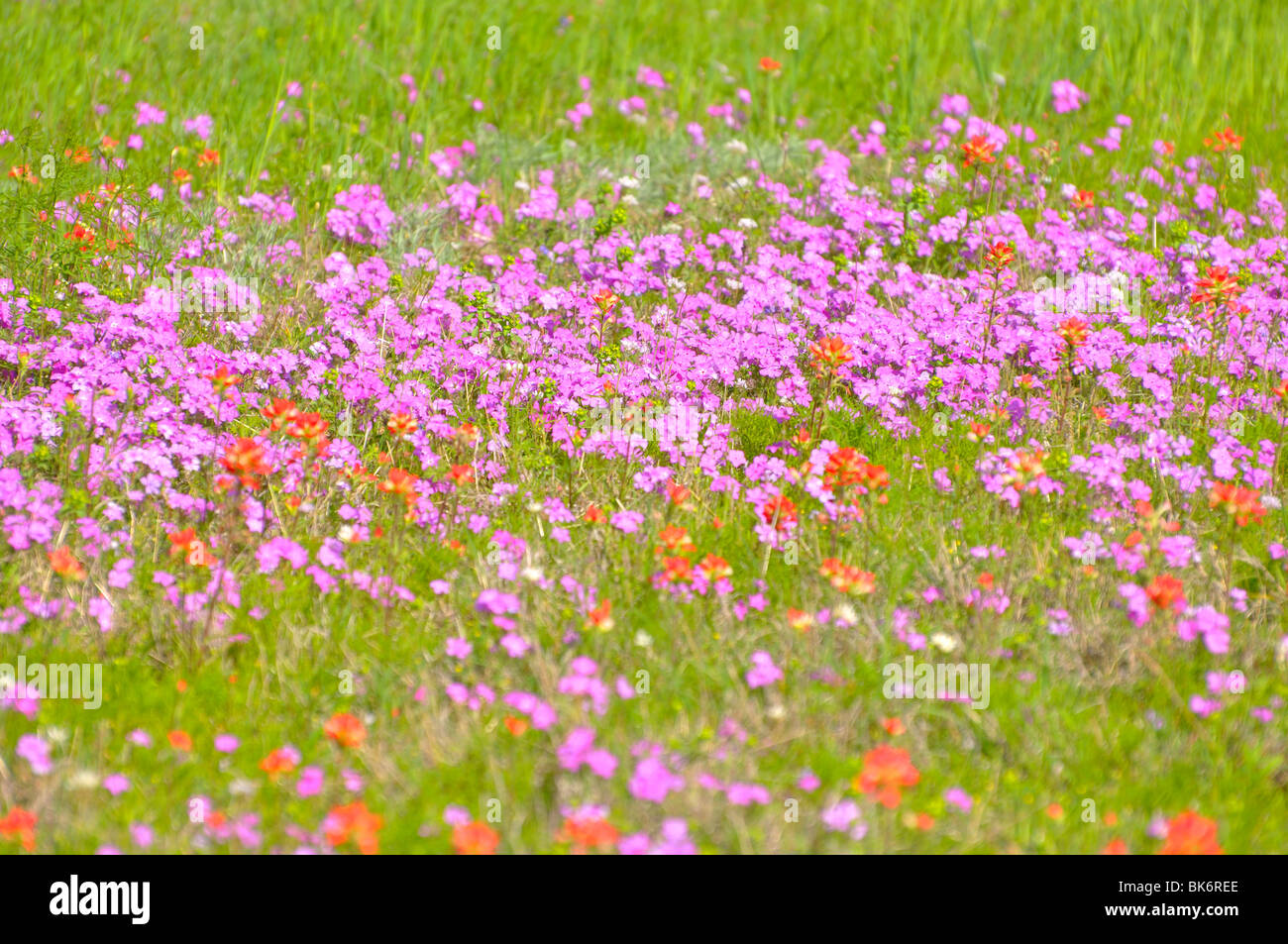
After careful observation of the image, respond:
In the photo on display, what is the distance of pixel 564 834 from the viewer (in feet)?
9.88

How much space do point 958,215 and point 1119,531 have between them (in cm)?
287

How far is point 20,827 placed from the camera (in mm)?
2920

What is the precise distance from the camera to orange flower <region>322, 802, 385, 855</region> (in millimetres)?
2922

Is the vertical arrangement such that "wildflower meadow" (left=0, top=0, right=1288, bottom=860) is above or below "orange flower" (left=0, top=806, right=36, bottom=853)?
above

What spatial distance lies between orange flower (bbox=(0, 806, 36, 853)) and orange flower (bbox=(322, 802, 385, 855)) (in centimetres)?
73

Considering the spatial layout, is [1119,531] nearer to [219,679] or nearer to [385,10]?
[219,679]

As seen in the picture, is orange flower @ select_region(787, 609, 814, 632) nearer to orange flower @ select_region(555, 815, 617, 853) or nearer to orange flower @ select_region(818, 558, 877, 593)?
orange flower @ select_region(818, 558, 877, 593)

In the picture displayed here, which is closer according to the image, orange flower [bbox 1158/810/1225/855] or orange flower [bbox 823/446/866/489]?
orange flower [bbox 1158/810/1225/855]

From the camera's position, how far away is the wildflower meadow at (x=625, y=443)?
332cm

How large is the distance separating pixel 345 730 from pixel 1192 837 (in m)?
2.20
